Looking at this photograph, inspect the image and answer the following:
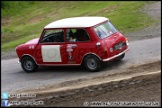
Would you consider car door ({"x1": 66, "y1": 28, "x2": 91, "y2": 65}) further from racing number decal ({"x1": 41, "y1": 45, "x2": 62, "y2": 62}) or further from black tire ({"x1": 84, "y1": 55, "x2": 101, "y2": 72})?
racing number decal ({"x1": 41, "y1": 45, "x2": 62, "y2": 62})

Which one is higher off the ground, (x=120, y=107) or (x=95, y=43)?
(x=95, y=43)

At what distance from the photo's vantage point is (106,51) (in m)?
12.9

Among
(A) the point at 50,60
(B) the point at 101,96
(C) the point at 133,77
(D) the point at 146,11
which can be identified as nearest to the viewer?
(B) the point at 101,96

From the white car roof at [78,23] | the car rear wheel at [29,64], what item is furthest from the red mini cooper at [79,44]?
the car rear wheel at [29,64]

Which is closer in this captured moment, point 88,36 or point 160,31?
point 88,36

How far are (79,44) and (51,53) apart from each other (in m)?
1.12

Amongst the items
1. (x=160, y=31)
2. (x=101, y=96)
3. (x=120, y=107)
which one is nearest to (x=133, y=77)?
(x=101, y=96)

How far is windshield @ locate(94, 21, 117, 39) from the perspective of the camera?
43.9 feet

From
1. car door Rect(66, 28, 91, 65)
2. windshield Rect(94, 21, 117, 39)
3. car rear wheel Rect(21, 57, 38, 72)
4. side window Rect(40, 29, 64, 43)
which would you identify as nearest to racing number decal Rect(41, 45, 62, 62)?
side window Rect(40, 29, 64, 43)

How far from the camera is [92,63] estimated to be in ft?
43.6

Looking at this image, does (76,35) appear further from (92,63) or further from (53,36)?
(92,63)

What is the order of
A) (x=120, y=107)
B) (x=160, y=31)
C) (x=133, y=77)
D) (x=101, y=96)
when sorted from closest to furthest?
1. (x=120, y=107)
2. (x=101, y=96)
3. (x=133, y=77)
4. (x=160, y=31)

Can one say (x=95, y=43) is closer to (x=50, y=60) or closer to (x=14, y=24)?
(x=50, y=60)

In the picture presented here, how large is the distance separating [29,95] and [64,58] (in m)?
2.70
